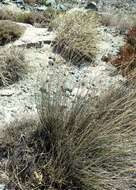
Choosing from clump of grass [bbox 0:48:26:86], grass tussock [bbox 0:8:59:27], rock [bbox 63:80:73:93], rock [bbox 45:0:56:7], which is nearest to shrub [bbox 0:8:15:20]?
grass tussock [bbox 0:8:59:27]

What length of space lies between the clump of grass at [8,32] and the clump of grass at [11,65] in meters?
0.64

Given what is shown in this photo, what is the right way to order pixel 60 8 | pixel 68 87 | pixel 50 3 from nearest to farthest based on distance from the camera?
pixel 68 87 → pixel 60 8 → pixel 50 3

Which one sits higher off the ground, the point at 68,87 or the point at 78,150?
the point at 78,150

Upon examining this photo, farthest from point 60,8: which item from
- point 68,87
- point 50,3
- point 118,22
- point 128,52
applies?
point 68,87

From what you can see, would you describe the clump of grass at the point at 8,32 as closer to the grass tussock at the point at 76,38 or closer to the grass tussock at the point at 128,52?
the grass tussock at the point at 76,38

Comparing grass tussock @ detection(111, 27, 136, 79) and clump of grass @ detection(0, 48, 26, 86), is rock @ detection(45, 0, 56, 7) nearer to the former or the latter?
grass tussock @ detection(111, 27, 136, 79)

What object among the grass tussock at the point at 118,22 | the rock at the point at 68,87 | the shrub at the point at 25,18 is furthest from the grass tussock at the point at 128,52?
the shrub at the point at 25,18

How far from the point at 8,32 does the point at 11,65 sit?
43.8 inches

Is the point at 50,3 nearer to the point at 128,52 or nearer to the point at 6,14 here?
the point at 6,14

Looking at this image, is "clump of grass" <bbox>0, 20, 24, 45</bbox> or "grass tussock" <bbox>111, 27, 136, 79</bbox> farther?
"clump of grass" <bbox>0, 20, 24, 45</bbox>

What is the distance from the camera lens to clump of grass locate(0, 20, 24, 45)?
778 cm

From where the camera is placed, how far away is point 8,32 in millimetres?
7871

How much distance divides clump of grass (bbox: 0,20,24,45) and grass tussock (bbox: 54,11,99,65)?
0.75m

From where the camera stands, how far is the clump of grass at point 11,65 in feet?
22.4
